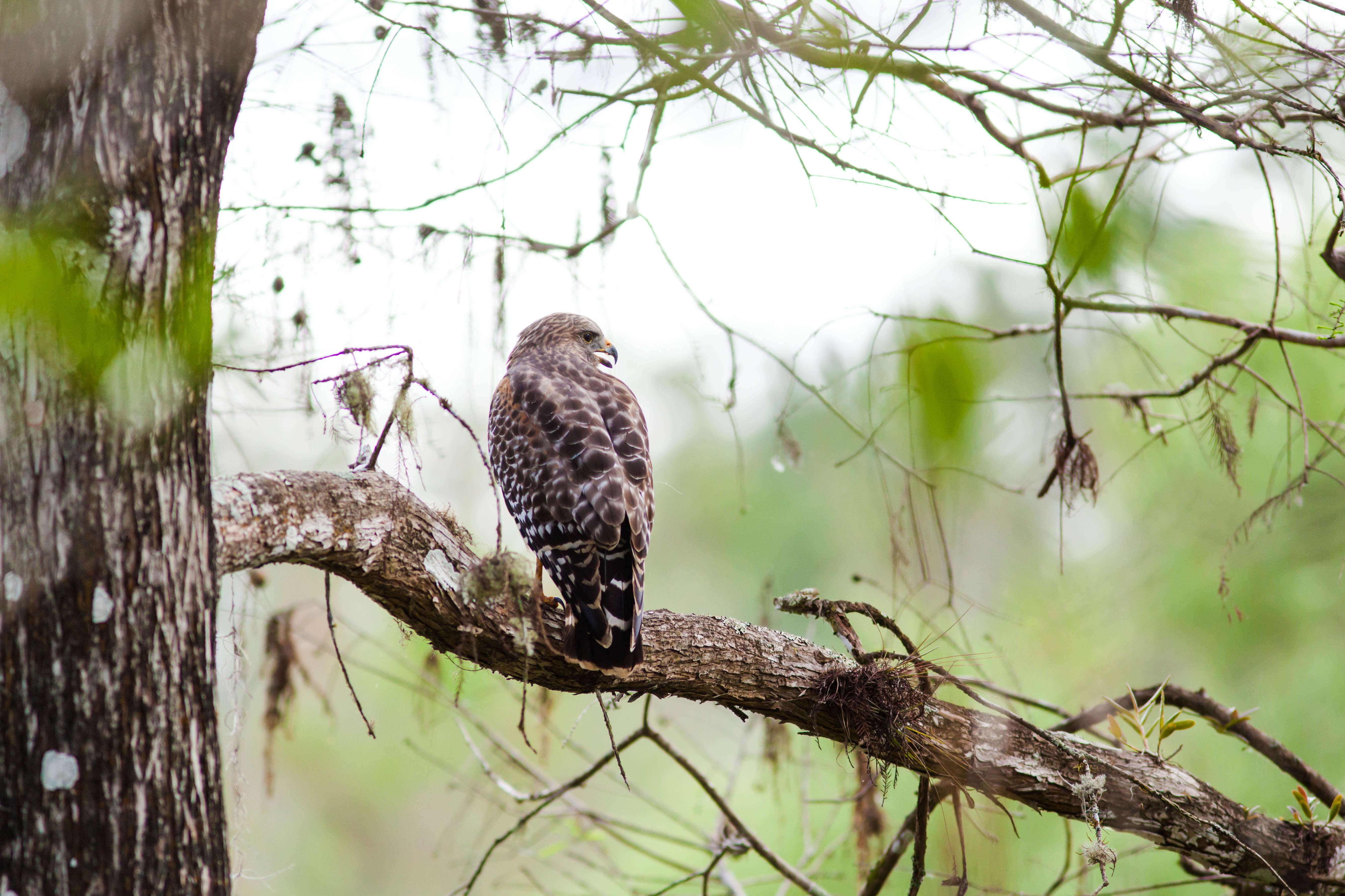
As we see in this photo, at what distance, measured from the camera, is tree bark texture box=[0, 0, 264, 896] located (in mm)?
1244

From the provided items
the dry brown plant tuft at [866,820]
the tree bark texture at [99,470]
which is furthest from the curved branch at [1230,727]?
the tree bark texture at [99,470]

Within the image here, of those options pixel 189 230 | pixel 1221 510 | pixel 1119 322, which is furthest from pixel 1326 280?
pixel 189 230

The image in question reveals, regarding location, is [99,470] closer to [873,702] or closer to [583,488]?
[583,488]

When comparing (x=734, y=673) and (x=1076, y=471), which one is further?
(x=1076, y=471)

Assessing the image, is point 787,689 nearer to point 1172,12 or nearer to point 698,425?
point 1172,12

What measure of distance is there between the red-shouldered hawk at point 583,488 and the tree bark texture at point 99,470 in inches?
38.0

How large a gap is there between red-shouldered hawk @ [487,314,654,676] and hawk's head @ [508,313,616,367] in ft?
0.73

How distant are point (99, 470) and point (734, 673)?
147 centimetres

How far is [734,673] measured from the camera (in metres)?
2.26

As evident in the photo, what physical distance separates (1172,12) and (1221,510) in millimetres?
4808

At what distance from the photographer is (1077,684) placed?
6797 mm

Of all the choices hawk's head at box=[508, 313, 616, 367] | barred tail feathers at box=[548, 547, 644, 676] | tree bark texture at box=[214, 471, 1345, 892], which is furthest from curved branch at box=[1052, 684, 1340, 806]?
hawk's head at box=[508, 313, 616, 367]

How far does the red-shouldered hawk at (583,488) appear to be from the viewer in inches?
85.1

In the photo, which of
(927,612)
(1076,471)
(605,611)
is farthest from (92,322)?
(927,612)
